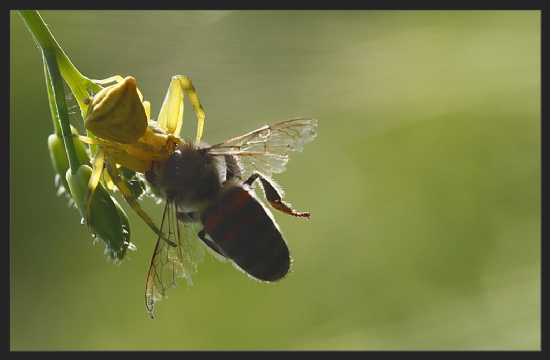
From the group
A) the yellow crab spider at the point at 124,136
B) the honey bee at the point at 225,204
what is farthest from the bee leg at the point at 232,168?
the yellow crab spider at the point at 124,136

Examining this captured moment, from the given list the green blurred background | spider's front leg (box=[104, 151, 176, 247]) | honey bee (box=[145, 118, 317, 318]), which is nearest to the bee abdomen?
honey bee (box=[145, 118, 317, 318])

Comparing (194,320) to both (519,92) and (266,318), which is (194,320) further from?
(519,92)

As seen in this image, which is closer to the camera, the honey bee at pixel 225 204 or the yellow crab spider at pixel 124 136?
the yellow crab spider at pixel 124 136

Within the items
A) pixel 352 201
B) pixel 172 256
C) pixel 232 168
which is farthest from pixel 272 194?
pixel 352 201

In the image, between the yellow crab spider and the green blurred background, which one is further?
the green blurred background

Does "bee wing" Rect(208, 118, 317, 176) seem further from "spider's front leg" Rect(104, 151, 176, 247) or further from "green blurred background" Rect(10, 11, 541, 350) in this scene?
"green blurred background" Rect(10, 11, 541, 350)

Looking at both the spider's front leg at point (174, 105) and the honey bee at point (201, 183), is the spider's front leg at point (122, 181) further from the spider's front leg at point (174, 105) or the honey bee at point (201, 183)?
the spider's front leg at point (174, 105)
